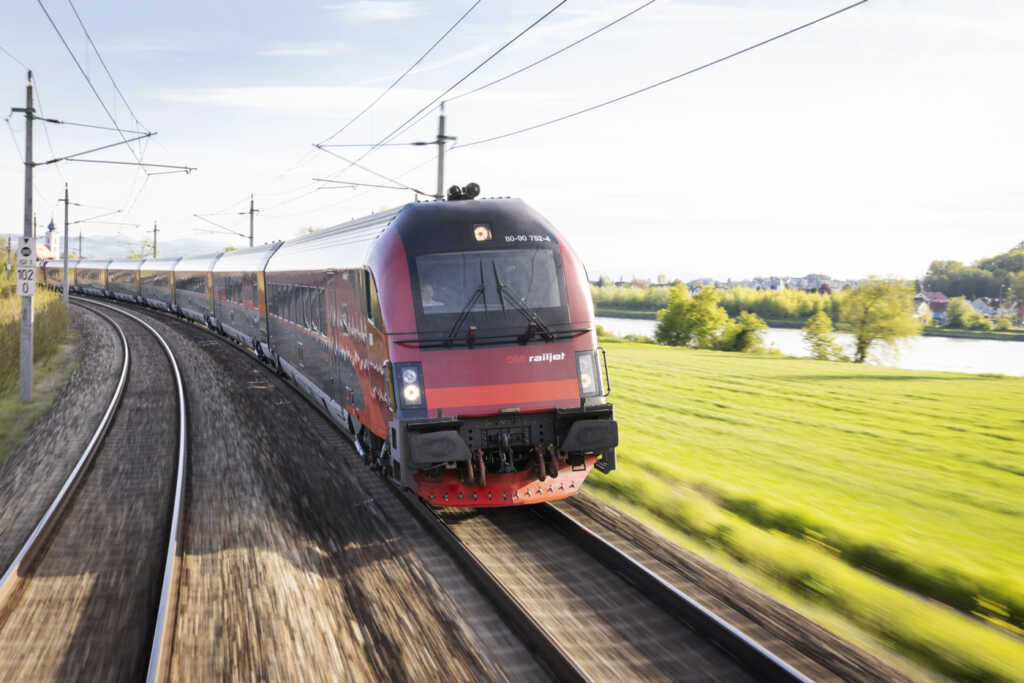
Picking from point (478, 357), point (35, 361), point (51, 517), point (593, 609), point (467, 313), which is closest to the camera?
point (593, 609)

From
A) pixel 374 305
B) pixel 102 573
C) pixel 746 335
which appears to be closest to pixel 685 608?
pixel 374 305

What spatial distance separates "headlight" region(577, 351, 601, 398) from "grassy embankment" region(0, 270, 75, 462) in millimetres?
10002

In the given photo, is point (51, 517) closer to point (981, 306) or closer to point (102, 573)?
point (102, 573)

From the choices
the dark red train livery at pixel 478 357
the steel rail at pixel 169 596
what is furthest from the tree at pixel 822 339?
the steel rail at pixel 169 596

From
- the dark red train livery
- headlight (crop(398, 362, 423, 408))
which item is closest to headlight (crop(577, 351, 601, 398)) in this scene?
the dark red train livery

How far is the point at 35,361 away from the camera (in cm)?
2094

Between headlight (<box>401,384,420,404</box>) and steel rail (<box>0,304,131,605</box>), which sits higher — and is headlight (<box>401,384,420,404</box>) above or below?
above

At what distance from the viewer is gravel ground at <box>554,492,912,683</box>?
16.4 ft

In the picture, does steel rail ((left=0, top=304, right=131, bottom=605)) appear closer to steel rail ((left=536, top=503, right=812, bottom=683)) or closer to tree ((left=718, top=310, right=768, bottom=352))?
steel rail ((left=536, top=503, right=812, bottom=683))

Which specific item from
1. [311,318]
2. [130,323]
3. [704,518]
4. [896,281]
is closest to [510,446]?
[704,518]

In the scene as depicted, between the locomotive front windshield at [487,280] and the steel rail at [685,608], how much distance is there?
98.5 inches

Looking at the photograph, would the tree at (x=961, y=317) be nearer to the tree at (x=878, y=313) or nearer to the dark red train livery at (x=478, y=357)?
the tree at (x=878, y=313)

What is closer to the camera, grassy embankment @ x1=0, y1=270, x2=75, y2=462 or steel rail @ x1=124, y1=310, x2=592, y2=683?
steel rail @ x1=124, y1=310, x2=592, y2=683

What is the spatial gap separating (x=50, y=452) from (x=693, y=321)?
63.4m
